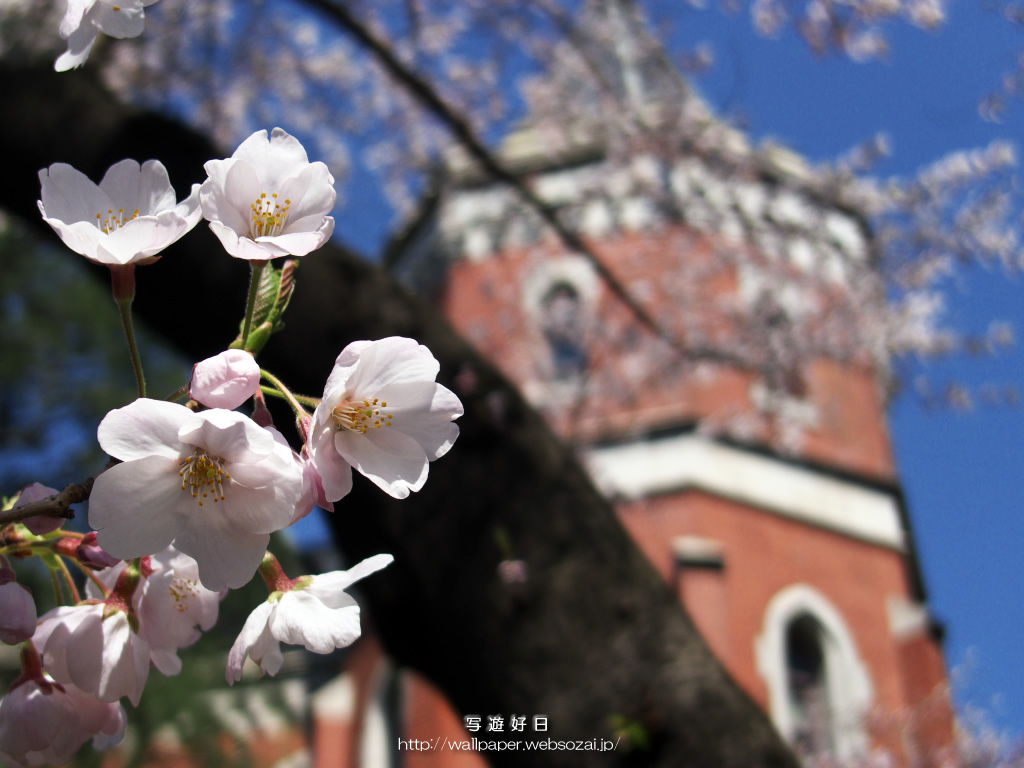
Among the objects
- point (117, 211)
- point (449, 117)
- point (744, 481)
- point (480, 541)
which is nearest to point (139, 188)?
point (117, 211)

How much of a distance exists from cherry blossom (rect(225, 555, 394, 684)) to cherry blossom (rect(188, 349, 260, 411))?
21cm

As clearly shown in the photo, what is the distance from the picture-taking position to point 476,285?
1264 centimetres

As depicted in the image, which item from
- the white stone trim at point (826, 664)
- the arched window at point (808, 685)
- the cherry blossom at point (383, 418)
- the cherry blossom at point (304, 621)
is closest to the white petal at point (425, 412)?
the cherry blossom at point (383, 418)

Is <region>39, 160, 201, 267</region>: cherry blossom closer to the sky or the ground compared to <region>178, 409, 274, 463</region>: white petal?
closer to the sky

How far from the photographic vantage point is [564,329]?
1122 cm

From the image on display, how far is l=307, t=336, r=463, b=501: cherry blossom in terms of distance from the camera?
0.75 meters

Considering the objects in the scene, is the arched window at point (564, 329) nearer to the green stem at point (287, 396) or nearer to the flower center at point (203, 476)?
the green stem at point (287, 396)

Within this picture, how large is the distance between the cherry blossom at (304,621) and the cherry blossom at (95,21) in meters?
0.53

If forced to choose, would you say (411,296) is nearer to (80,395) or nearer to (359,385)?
(359,385)

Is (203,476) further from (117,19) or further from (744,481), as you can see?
(744,481)

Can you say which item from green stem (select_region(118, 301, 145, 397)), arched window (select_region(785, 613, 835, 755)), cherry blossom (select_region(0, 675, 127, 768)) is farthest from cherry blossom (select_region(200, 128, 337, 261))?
arched window (select_region(785, 613, 835, 755))

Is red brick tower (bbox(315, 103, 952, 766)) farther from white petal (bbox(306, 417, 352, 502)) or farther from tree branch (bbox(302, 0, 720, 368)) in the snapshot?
white petal (bbox(306, 417, 352, 502))

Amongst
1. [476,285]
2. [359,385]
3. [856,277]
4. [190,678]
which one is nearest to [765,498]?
[856,277]

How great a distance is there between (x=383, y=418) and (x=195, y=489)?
0.16 m
